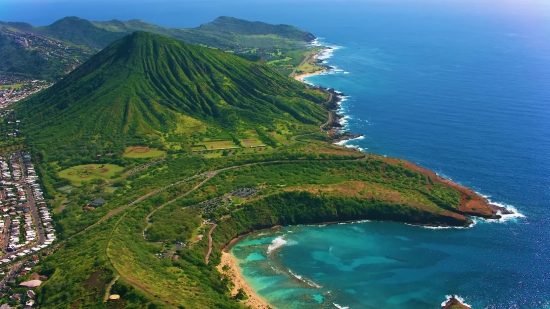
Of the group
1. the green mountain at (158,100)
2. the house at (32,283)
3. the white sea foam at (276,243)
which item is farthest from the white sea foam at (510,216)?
the house at (32,283)

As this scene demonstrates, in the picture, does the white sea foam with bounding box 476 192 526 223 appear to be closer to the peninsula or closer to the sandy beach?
the peninsula

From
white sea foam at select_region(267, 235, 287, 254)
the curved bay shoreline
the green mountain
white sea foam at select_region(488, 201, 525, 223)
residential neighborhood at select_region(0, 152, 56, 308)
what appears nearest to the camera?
residential neighborhood at select_region(0, 152, 56, 308)

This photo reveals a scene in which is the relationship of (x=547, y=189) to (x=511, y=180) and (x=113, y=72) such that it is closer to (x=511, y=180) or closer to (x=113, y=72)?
(x=511, y=180)

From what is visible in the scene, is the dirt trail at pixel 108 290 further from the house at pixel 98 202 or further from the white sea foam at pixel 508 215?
the white sea foam at pixel 508 215

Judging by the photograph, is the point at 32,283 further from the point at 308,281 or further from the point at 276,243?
the point at 308,281

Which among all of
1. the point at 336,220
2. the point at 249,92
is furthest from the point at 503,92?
the point at 336,220

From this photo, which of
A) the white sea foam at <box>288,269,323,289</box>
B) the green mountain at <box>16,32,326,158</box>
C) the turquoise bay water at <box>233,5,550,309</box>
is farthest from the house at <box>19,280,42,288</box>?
the green mountain at <box>16,32,326,158</box>
